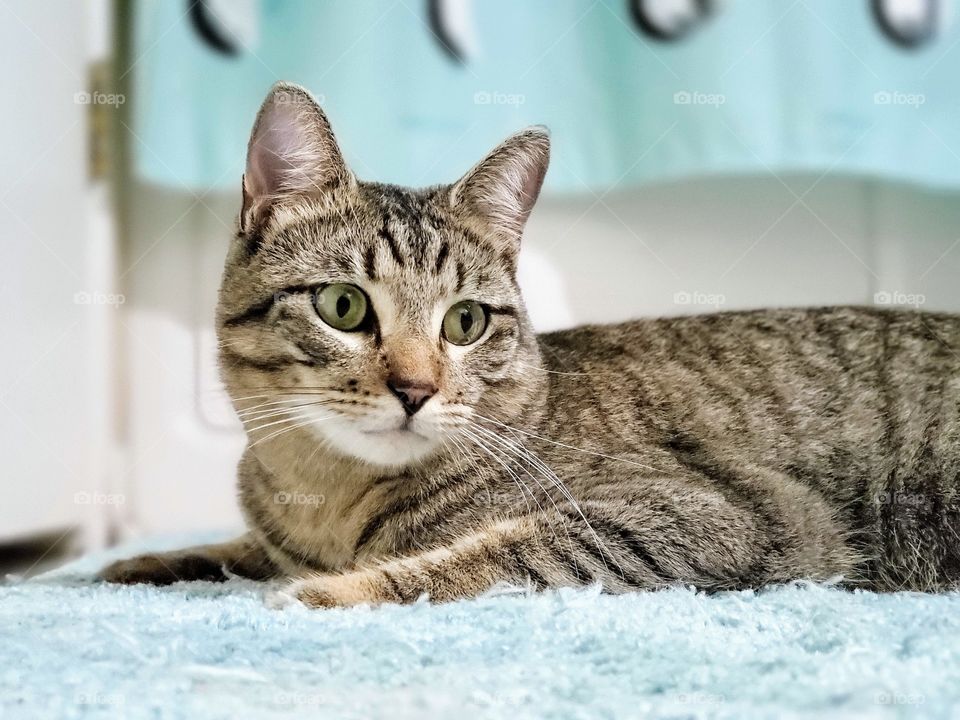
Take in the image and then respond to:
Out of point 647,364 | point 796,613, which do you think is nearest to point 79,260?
point 647,364

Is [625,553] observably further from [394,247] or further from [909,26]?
[909,26]

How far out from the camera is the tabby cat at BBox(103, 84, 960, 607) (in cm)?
132

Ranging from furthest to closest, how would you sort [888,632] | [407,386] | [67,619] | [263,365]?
[263,365], [407,386], [67,619], [888,632]

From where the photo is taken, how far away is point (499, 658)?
3.19 feet

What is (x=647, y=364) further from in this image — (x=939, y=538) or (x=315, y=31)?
(x=315, y=31)

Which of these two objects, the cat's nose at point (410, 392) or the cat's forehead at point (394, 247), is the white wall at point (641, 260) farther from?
the cat's nose at point (410, 392)

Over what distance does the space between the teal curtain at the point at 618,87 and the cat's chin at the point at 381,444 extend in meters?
1.20

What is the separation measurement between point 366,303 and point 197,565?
708 mm

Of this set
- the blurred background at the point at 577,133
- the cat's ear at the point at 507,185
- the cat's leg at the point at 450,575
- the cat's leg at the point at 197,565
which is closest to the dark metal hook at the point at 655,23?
the blurred background at the point at 577,133

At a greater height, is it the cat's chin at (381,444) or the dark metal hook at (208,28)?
the dark metal hook at (208,28)

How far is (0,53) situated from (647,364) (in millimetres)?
1846

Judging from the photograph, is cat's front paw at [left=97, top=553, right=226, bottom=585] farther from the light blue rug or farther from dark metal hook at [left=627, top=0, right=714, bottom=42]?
dark metal hook at [left=627, top=0, right=714, bottom=42]

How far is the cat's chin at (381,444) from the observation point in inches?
51.9

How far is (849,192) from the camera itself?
7.81 ft
